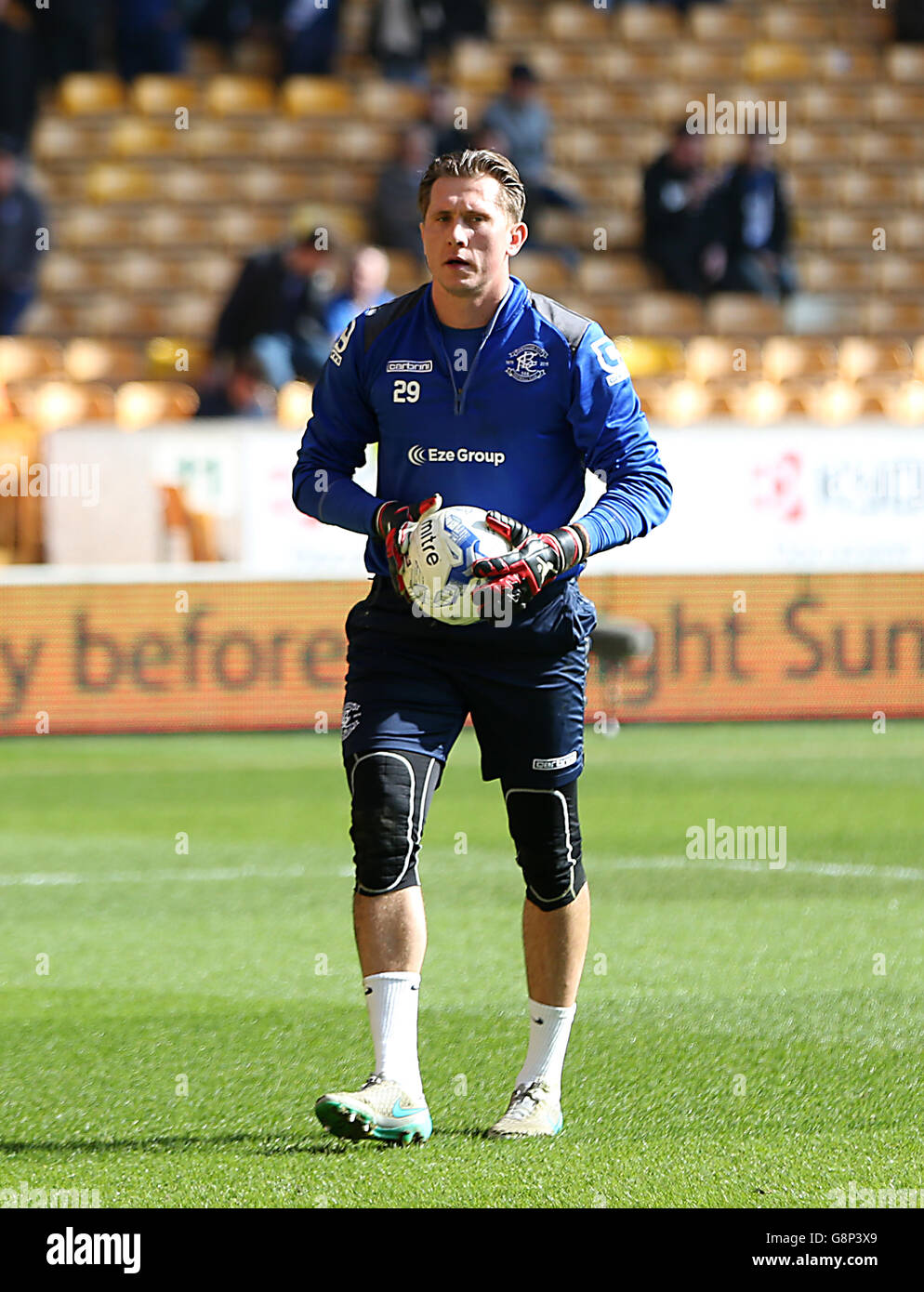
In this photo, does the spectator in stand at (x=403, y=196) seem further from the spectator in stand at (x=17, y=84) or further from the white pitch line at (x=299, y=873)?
the white pitch line at (x=299, y=873)

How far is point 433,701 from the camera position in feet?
16.0

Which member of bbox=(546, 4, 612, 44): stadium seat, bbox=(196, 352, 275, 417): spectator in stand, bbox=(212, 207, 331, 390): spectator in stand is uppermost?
bbox=(546, 4, 612, 44): stadium seat

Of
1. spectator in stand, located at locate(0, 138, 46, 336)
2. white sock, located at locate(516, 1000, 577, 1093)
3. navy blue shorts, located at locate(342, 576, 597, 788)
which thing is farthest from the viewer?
spectator in stand, located at locate(0, 138, 46, 336)

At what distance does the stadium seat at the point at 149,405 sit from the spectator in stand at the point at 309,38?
617 centimetres

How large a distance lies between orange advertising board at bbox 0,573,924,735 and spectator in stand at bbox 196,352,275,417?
1902mm

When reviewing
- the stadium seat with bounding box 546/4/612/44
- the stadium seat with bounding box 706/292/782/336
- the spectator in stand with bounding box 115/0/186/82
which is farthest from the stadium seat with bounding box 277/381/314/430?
the stadium seat with bounding box 546/4/612/44

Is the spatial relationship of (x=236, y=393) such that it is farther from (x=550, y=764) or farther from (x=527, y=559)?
(x=527, y=559)

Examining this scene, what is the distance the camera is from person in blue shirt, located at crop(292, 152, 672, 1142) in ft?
15.7

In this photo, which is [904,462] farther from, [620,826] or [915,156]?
[915,156]

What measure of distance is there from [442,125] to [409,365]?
15.7 m

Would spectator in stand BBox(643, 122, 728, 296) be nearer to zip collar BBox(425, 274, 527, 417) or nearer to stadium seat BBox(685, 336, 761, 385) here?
stadium seat BBox(685, 336, 761, 385)

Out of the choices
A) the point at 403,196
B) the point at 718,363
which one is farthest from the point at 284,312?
the point at 718,363
